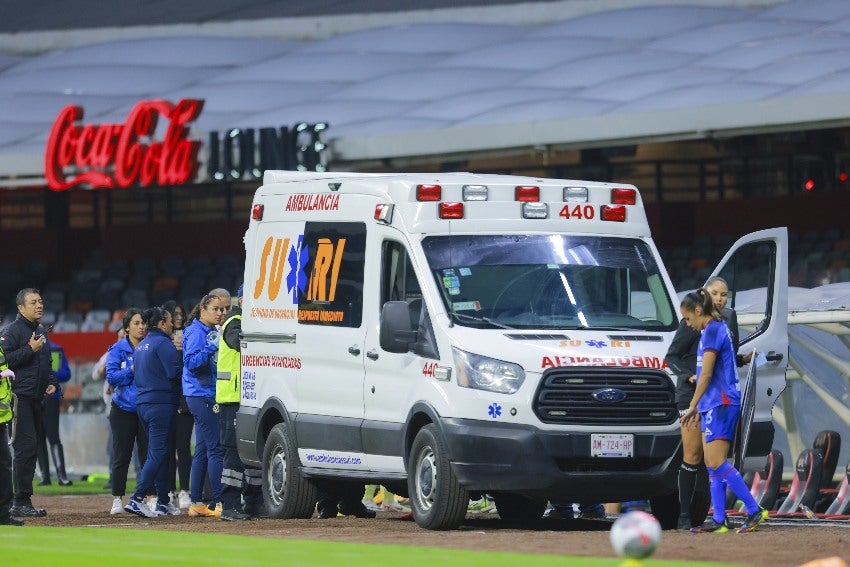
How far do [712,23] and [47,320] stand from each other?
13.9 meters

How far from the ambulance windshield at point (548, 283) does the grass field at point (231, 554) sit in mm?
2377

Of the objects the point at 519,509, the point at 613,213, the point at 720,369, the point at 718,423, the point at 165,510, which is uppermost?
the point at 613,213

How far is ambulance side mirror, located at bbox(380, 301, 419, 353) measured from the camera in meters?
13.8

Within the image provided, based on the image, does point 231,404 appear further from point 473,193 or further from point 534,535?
point 534,535

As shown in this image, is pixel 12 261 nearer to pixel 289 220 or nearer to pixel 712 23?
pixel 712 23

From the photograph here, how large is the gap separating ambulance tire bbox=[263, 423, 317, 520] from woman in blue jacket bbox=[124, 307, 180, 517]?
1133mm

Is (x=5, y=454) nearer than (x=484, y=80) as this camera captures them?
Yes

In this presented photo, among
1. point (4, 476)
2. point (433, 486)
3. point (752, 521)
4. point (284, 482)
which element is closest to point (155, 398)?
point (284, 482)

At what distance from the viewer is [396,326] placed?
542 inches

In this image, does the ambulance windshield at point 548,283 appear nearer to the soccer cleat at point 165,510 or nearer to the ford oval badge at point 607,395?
the ford oval badge at point 607,395

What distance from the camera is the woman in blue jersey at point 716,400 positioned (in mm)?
13195

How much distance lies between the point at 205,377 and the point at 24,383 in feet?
5.24

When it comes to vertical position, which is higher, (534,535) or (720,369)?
(720,369)

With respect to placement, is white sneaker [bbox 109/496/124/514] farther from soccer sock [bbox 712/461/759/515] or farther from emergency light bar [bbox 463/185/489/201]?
soccer sock [bbox 712/461/759/515]
